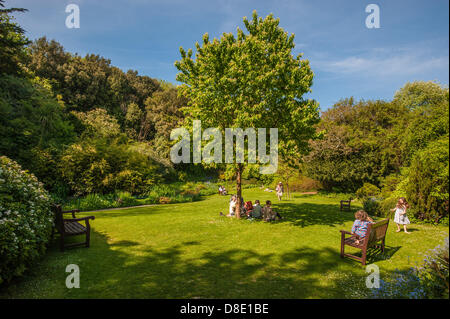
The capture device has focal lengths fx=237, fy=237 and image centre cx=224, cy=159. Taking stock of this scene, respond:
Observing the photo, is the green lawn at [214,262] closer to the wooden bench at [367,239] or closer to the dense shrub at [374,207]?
the wooden bench at [367,239]

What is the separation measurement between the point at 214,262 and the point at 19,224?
15.4ft

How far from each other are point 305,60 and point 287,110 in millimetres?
2321

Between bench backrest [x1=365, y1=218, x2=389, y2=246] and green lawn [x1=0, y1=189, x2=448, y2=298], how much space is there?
63 cm

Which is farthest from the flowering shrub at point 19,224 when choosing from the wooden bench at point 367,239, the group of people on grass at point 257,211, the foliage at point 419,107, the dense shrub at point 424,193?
the foliage at point 419,107

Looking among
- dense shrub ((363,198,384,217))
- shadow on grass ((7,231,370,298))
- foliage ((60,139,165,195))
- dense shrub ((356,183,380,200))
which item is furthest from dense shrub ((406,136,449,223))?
foliage ((60,139,165,195))

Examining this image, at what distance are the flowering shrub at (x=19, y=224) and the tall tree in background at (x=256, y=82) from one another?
6.66 metres

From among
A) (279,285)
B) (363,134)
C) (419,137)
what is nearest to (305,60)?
(279,285)

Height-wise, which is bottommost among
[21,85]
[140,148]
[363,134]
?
[140,148]

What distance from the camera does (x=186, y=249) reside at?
766 centimetres

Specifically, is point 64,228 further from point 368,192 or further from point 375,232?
point 368,192

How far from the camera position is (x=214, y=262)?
6578 millimetres

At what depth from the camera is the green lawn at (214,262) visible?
16.2 feet

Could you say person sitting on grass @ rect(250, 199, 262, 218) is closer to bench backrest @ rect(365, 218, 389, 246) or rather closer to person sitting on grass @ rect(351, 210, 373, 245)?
person sitting on grass @ rect(351, 210, 373, 245)

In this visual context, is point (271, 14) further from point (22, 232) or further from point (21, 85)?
point (21, 85)
